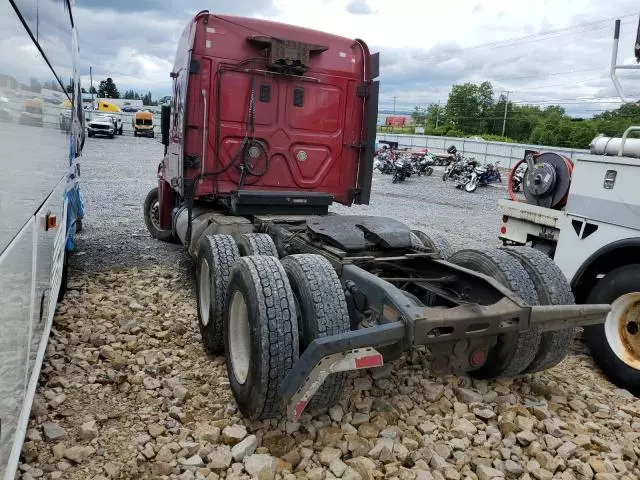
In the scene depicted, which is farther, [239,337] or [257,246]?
[257,246]

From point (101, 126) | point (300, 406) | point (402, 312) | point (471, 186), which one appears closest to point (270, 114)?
point (402, 312)

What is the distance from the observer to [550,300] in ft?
12.3

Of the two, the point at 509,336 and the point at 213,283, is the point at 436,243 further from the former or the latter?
the point at 213,283

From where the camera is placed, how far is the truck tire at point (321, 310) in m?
3.24

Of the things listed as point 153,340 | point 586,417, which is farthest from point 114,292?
point 586,417

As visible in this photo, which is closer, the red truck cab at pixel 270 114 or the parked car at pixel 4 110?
the parked car at pixel 4 110

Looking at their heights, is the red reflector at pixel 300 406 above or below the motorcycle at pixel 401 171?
below

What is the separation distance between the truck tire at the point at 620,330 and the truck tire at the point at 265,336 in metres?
2.67

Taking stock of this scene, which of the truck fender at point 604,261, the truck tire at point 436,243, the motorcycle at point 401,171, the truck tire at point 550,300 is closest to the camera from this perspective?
the truck tire at point 550,300

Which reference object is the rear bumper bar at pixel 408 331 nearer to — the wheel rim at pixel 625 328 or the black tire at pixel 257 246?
the wheel rim at pixel 625 328

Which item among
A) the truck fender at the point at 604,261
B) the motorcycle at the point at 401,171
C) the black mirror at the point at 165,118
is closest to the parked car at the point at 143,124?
the motorcycle at the point at 401,171

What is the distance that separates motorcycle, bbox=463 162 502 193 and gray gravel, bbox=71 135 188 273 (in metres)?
10.9

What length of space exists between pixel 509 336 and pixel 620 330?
1332mm

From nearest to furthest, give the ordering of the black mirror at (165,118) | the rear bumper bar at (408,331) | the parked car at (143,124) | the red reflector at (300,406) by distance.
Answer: the rear bumper bar at (408,331), the red reflector at (300,406), the black mirror at (165,118), the parked car at (143,124)
